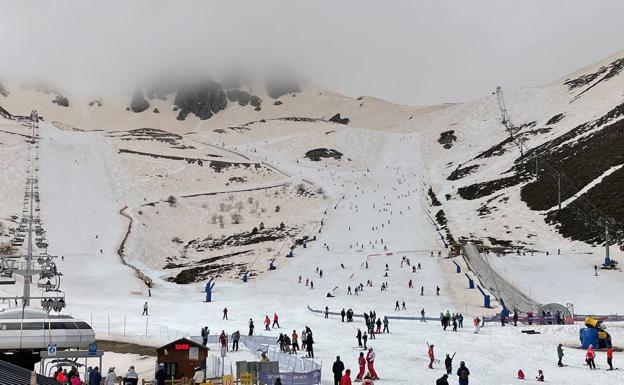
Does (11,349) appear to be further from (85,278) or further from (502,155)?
(502,155)

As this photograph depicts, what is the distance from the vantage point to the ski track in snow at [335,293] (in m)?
26.0

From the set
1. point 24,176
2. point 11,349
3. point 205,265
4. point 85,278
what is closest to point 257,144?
point 24,176

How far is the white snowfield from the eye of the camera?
29609 mm

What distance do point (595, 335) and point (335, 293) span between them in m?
24.1

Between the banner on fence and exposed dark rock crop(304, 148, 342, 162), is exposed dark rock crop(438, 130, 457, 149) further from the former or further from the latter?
the banner on fence

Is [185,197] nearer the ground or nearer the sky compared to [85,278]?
nearer the sky

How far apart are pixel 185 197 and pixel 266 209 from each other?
43.0ft

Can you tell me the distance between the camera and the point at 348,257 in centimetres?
6250

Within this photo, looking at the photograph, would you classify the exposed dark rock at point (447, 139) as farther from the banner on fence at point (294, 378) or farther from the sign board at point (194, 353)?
the banner on fence at point (294, 378)

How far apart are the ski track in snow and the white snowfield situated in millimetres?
157

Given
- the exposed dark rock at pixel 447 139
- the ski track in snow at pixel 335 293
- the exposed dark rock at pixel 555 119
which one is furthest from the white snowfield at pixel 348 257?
the exposed dark rock at pixel 555 119

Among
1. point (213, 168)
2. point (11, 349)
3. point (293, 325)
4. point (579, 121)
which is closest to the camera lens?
point (11, 349)

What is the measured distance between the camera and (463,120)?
171250 mm

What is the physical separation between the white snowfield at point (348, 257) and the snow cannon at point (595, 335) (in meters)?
0.80
